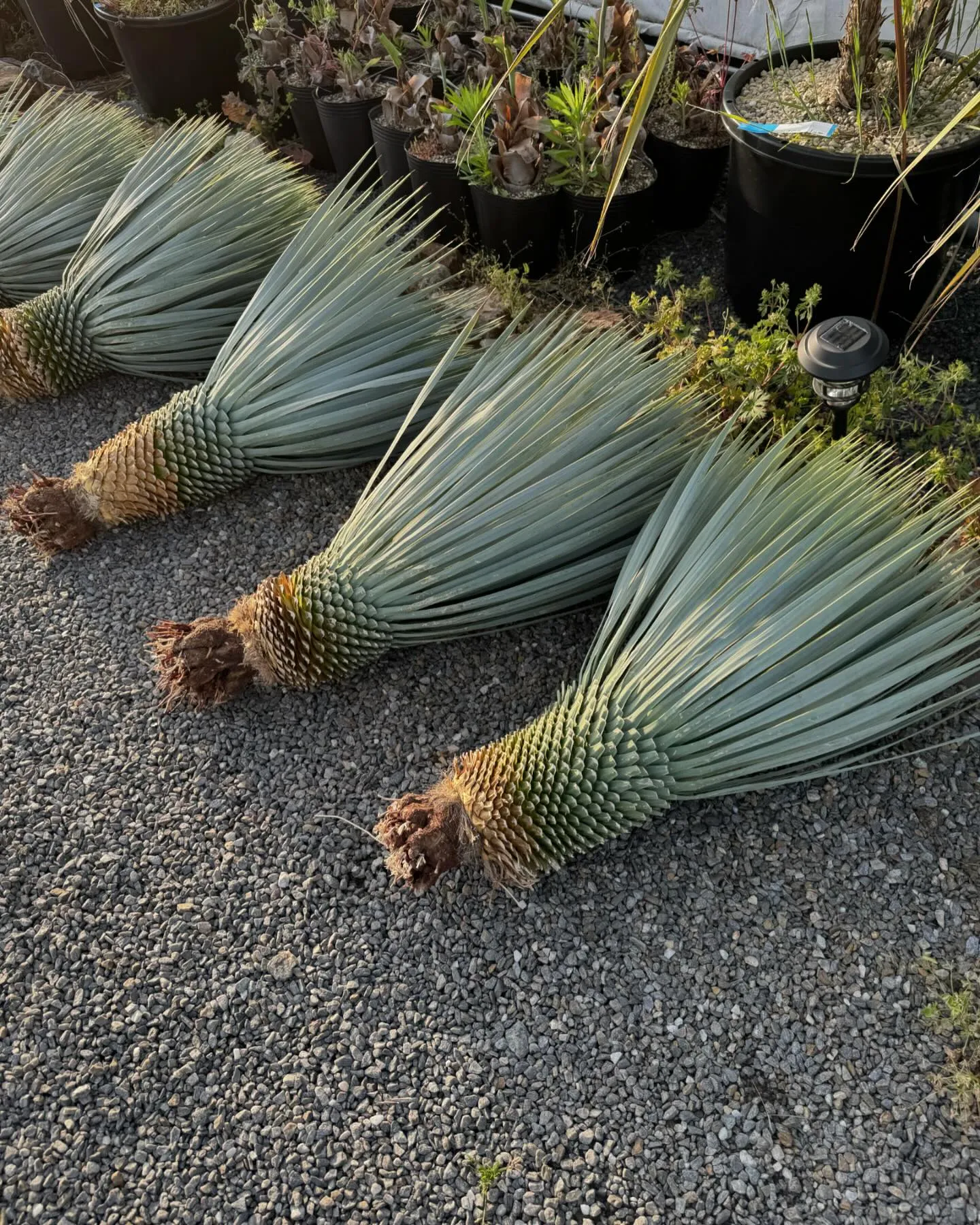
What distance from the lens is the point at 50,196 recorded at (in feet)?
11.8

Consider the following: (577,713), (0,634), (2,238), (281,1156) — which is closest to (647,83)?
(577,713)

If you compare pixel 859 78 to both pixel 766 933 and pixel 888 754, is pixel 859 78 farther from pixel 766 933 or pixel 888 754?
pixel 766 933

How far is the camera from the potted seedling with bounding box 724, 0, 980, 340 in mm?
2600

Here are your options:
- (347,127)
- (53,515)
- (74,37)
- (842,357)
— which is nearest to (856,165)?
(842,357)

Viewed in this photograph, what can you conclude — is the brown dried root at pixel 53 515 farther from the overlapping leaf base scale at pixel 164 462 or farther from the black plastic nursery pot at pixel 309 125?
the black plastic nursery pot at pixel 309 125

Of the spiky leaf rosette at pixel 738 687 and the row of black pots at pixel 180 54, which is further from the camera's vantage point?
the row of black pots at pixel 180 54

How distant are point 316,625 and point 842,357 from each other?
1299mm

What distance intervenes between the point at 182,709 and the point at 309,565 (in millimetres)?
489

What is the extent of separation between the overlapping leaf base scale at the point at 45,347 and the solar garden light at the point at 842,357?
230 centimetres

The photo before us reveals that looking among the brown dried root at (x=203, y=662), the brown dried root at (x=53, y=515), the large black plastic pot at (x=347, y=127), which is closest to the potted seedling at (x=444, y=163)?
the large black plastic pot at (x=347, y=127)

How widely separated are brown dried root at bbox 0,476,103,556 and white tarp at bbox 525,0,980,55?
262 cm

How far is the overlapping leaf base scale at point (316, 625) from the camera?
2.27 meters

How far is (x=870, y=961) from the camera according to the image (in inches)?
72.8

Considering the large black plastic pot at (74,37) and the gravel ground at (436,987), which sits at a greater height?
the large black plastic pot at (74,37)
